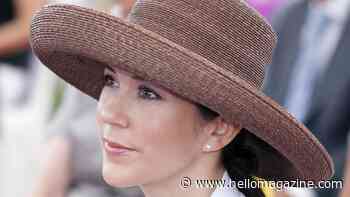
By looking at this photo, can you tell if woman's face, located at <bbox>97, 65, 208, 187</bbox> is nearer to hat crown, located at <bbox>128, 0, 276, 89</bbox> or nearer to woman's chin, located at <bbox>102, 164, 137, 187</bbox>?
woman's chin, located at <bbox>102, 164, 137, 187</bbox>

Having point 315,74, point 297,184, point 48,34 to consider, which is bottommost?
point 315,74

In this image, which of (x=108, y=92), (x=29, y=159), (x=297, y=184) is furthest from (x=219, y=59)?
(x=29, y=159)

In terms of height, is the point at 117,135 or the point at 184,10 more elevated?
the point at 184,10

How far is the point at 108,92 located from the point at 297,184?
23.3 inches

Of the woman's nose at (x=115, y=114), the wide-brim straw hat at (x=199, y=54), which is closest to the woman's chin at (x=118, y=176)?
the woman's nose at (x=115, y=114)

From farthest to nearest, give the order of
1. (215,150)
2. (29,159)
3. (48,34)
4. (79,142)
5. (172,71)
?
(29,159) < (79,142) < (215,150) < (48,34) < (172,71)

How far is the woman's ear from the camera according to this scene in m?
2.36

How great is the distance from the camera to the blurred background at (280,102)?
136 inches

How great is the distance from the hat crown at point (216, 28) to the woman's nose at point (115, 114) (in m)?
0.21

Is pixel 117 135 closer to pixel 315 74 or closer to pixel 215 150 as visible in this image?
pixel 215 150

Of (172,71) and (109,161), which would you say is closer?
(172,71)

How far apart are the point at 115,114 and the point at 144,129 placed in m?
0.08

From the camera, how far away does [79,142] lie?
3.47 m

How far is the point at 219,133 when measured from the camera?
237 cm
